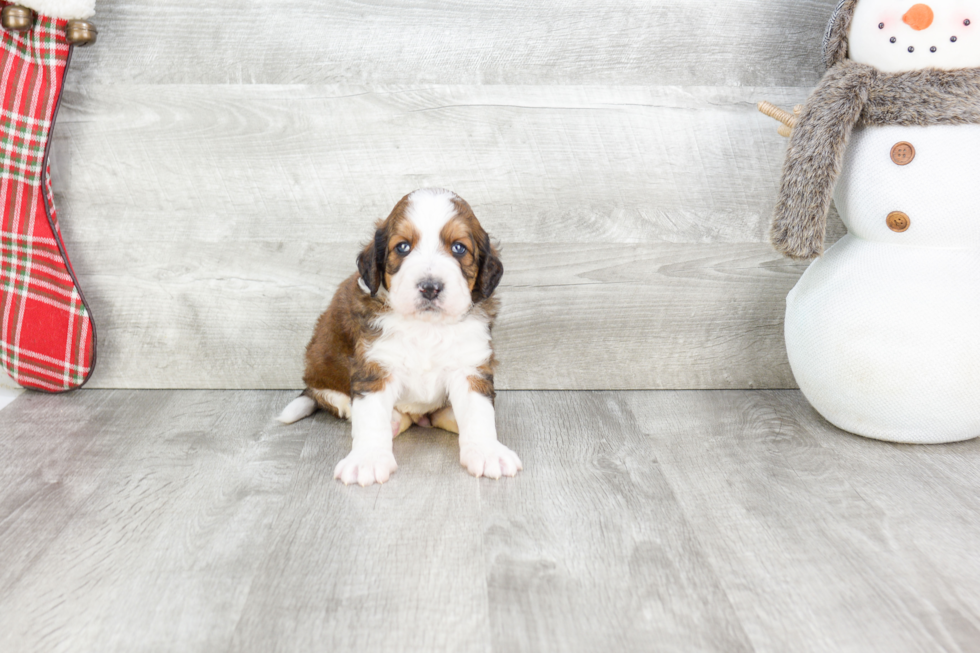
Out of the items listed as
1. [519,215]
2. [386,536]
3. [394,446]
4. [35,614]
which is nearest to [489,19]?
[519,215]

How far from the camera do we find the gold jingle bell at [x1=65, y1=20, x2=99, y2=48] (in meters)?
2.22

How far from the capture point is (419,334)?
6.63ft

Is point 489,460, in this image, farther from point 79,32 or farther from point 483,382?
point 79,32

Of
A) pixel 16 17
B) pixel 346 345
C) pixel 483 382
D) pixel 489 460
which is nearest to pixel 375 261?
pixel 346 345

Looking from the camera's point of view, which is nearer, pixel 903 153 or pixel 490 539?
pixel 490 539

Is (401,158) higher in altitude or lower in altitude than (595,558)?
higher

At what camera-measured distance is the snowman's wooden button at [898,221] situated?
78.7 inches

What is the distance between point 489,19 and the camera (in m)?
2.37

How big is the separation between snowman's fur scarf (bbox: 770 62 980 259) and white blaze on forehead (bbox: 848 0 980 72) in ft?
0.09

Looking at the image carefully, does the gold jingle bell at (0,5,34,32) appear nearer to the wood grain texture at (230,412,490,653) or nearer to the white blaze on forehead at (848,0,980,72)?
the wood grain texture at (230,412,490,653)

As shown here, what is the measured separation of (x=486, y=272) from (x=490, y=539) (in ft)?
2.23

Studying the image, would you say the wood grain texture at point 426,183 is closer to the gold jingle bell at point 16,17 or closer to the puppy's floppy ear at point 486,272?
the gold jingle bell at point 16,17

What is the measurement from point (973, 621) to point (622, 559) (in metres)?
0.61

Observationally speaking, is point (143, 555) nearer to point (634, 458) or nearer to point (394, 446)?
point (394, 446)
